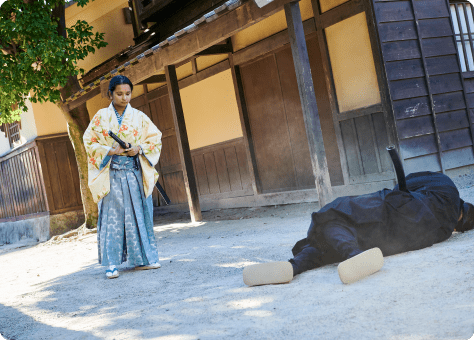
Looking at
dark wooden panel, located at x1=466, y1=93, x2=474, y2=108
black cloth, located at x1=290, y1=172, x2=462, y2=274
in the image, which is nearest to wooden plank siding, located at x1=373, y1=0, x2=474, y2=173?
dark wooden panel, located at x1=466, y1=93, x2=474, y2=108

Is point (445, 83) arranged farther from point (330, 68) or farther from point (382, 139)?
point (330, 68)

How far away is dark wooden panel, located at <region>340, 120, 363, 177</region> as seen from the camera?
20.7ft

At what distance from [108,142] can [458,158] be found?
4.70m

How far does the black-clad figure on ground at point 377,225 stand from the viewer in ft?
9.68

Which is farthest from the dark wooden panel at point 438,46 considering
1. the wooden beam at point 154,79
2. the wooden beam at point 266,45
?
the wooden beam at point 154,79

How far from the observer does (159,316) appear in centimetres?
270

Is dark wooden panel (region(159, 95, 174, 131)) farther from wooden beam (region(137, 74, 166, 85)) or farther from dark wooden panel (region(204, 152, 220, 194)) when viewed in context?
dark wooden panel (region(204, 152, 220, 194))

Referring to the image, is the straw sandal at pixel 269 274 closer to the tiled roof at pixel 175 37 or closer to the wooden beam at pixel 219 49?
the tiled roof at pixel 175 37

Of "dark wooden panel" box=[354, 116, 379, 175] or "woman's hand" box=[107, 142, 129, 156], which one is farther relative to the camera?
"dark wooden panel" box=[354, 116, 379, 175]

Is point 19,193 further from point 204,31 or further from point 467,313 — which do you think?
point 467,313

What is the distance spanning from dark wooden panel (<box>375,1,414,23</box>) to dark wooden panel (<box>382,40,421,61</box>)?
0.32 m

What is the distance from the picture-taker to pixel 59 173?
1145cm

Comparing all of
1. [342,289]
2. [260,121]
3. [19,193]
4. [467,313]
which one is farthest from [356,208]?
[19,193]

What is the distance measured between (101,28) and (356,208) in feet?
33.8
